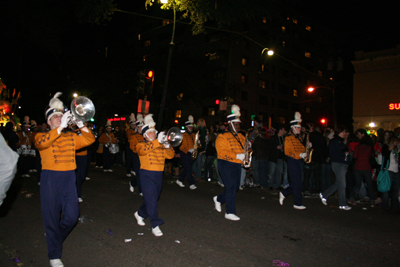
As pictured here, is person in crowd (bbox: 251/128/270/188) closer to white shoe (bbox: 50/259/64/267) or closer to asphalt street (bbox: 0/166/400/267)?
asphalt street (bbox: 0/166/400/267)

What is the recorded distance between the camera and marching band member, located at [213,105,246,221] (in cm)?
593

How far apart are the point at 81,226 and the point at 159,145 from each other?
215 centimetres

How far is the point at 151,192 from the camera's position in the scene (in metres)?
4.89

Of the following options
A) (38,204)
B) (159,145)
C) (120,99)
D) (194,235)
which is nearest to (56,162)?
(159,145)

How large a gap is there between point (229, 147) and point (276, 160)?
173 inches

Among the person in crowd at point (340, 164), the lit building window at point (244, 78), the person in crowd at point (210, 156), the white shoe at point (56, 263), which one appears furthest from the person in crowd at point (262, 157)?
the lit building window at point (244, 78)

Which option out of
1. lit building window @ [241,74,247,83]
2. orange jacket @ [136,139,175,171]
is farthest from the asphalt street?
lit building window @ [241,74,247,83]

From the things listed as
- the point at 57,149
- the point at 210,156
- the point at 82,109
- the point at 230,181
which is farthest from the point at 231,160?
the point at 210,156

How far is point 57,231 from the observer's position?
11.9ft

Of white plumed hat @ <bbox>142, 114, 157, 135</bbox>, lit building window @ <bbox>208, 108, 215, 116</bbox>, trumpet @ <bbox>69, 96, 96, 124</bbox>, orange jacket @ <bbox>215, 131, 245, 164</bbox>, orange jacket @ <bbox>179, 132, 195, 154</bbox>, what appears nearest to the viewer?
trumpet @ <bbox>69, 96, 96, 124</bbox>

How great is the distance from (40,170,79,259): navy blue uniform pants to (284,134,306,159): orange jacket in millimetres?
5089

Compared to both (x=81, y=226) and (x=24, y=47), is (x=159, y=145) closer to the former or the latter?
(x=81, y=226)

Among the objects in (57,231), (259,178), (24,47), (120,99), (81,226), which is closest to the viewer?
(57,231)

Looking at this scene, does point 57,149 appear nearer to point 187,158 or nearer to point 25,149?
point 187,158
